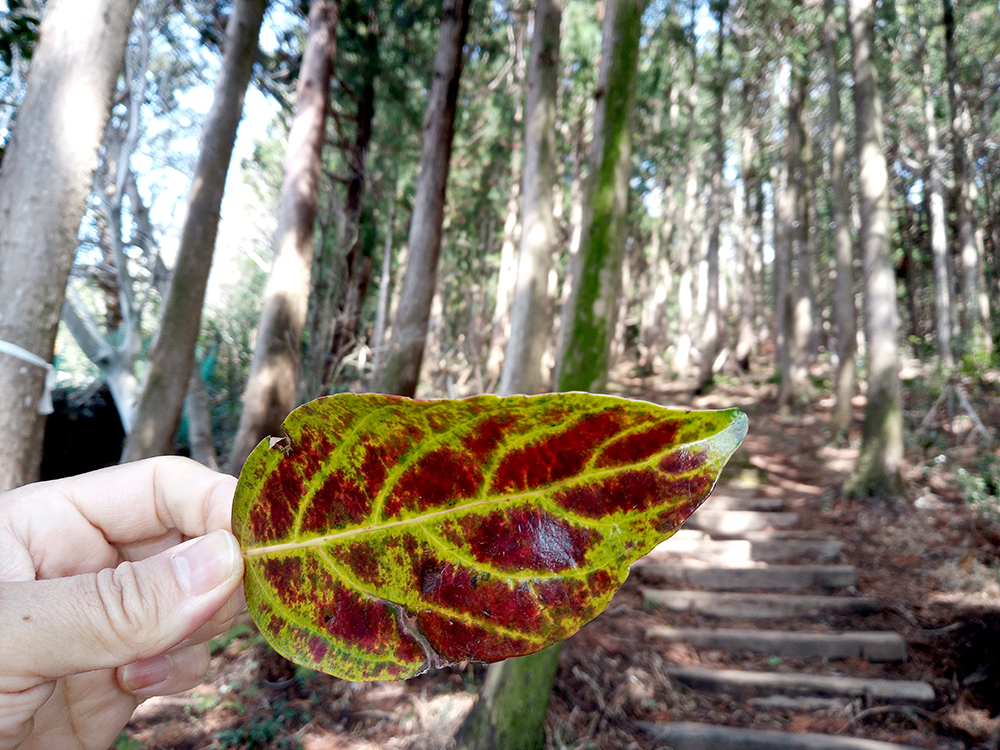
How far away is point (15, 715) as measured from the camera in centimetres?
88

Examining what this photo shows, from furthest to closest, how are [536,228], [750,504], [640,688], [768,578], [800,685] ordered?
[750,504]
[768,578]
[536,228]
[800,685]
[640,688]

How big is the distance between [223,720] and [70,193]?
347 cm

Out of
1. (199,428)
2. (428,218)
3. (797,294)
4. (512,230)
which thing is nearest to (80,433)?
(199,428)

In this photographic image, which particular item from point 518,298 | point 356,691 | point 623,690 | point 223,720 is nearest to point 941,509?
point 623,690

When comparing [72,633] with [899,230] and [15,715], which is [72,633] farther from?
[899,230]

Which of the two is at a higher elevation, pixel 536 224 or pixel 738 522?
pixel 536 224

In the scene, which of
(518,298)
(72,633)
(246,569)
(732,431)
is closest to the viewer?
(732,431)

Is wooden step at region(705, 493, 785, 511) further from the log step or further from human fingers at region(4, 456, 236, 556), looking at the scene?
human fingers at region(4, 456, 236, 556)

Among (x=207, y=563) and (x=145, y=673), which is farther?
(x=145, y=673)

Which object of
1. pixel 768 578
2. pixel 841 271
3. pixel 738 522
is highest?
pixel 841 271

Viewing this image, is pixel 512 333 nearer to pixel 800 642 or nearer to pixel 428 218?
pixel 428 218

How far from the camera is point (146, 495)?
1.19 meters

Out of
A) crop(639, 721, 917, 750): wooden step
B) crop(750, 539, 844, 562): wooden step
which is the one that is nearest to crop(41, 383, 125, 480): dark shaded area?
crop(639, 721, 917, 750): wooden step

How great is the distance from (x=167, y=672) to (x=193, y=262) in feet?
13.7
